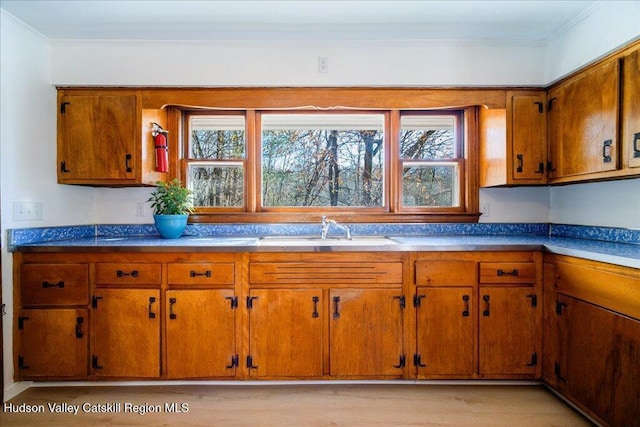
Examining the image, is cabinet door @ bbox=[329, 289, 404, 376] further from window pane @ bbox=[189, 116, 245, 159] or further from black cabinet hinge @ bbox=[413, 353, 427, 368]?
window pane @ bbox=[189, 116, 245, 159]

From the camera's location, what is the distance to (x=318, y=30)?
8.27 feet

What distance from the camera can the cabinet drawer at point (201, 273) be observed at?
232 centimetres

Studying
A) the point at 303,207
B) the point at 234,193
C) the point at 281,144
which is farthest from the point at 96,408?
the point at 281,144

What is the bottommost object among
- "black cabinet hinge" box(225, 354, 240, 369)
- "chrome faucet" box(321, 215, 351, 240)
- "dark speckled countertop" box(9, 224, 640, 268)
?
"black cabinet hinge" box(225, 354, 240, 369)

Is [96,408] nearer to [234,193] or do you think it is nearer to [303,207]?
[234,193]

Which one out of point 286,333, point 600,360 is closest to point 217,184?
point 286,333

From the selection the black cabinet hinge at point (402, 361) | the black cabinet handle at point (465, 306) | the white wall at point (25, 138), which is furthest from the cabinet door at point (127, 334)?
the black cabinet handle at point (465, 306)

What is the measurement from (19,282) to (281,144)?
6.50 ft

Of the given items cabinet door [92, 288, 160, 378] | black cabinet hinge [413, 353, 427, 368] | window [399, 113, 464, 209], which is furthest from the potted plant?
black cabinet hinge [413, 353, 427, 368]

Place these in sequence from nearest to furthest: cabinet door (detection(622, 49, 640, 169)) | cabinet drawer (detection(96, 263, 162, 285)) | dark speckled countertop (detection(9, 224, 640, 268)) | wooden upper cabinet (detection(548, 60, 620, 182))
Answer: cabinet door (detection(622, 49, 640, 169)) → wooden upper cabinet (detection(548, 60, 620, 182)) → dark speckled countertop (detection(9, 224, 640, 268)) → cabinet drawer (detection(96, 263, 162, 285))

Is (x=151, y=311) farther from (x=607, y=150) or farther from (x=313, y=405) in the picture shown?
(x=607, y=150)

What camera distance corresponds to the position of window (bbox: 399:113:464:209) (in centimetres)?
299

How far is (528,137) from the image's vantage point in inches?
104

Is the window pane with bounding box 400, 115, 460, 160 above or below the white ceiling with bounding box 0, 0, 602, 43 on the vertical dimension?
below
